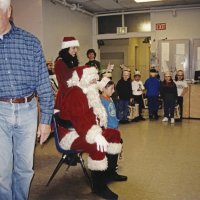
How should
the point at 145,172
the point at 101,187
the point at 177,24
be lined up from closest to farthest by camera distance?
1. the point at 101,187
2. the point at 145,172
3. the point at 177,24

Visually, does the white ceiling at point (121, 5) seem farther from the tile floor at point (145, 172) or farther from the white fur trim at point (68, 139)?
the white fur trim at point (68, 139)

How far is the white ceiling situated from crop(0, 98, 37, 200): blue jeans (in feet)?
20.8

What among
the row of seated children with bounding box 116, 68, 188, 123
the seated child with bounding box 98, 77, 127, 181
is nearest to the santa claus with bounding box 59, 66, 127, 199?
the seated child with bounding box 98, 77, 127, 181

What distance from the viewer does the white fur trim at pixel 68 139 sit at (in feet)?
9.51

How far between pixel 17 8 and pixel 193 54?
507cm

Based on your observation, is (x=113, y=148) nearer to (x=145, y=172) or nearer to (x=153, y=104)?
(x=145, y=172)

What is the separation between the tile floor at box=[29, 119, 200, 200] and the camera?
293 centimetres

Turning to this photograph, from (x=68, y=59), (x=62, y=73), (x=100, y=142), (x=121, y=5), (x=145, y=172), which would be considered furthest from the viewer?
(x=121, y=5)

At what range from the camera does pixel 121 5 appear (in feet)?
28.8

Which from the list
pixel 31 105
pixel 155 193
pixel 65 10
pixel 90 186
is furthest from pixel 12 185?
pixel 65 10

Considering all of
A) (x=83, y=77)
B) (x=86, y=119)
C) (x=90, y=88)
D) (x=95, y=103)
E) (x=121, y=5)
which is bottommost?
(x=86, y=119)

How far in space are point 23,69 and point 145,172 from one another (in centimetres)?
213

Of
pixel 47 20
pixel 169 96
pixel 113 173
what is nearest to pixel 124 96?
pixel 169 96

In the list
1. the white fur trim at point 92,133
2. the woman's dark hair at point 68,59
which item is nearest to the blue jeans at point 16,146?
the white fur trim at point 92,133
